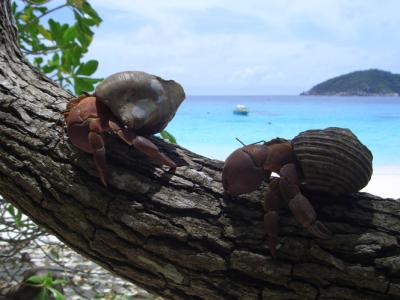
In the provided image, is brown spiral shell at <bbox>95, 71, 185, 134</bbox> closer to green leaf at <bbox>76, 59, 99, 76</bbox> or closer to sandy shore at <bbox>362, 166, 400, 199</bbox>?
green leaf at <bbox>76, 59, 99, 76</bbox>

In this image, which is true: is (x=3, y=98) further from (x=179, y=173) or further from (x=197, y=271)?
(x=197, y=271)

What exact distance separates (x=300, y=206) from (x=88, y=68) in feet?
6.59

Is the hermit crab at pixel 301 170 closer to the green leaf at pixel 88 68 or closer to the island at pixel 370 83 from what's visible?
the green leaf at pixel 88 68

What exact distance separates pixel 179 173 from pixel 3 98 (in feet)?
2.36

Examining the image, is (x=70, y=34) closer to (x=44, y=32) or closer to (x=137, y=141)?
(x=44, y=32)

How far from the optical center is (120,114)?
1323mm

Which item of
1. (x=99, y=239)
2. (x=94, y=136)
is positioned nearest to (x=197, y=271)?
(x=99, y=239)

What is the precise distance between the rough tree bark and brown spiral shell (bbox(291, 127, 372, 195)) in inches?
2.9

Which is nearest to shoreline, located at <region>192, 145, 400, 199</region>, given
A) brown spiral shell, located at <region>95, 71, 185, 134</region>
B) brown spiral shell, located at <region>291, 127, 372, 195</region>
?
brown spiral shell, located at <region>291, 127, 372, 195</region>

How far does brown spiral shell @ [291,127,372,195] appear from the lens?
47.0 inches

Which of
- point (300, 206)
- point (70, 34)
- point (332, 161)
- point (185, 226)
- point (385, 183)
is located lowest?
point (185, 226)

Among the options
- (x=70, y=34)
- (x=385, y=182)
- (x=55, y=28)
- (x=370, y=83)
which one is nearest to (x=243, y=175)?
(x=70, y=34)

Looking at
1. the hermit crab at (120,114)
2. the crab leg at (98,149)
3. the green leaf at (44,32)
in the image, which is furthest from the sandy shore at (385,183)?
the crab leg at (98,149)

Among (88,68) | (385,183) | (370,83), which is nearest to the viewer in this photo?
(88,68)
